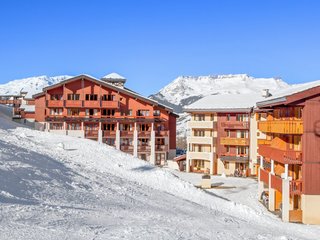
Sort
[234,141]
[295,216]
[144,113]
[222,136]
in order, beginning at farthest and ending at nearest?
[144,113] → [222,136] → [234,141] → [295,216]

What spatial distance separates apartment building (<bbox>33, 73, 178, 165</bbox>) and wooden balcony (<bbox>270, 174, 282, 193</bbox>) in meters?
24.4

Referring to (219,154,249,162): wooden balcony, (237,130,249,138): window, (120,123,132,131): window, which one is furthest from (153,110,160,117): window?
(237,130,249,138): window

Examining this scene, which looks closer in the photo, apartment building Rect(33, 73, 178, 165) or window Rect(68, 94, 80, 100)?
apartment building Rect(33, 73, 178, 165)

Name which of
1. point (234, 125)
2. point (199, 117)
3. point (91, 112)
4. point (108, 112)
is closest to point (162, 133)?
point (199, 117)

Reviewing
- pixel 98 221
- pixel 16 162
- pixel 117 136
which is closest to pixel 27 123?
pixel 117 136

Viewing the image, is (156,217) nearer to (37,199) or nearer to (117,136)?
(37,199)

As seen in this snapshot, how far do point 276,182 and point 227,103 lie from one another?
2345 cm

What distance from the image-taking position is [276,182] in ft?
91.1

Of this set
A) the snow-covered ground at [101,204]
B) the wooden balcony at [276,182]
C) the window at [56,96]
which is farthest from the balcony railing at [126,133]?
the wooden balcony at [276,182]

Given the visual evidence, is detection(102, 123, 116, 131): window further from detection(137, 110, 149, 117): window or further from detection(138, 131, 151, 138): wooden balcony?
detection(137, 110, 149, 117): window

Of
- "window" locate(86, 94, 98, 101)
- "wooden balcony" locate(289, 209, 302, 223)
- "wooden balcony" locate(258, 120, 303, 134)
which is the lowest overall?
Result: "wooden balcony" locate(289, 209, 302, 223)

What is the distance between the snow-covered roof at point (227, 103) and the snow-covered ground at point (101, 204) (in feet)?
67.8

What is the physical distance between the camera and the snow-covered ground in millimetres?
12258

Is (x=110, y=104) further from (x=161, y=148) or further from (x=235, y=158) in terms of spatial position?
(x=235, y=158)
